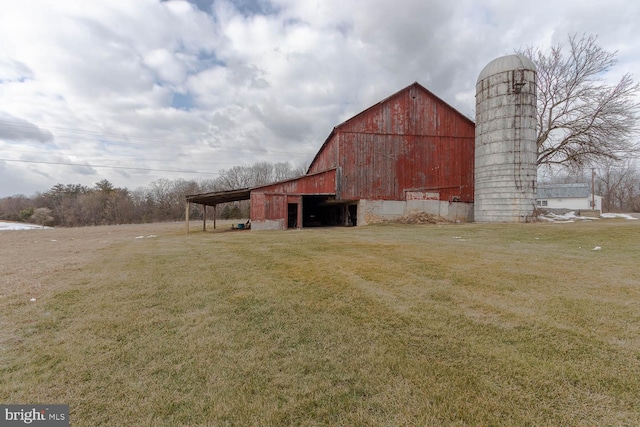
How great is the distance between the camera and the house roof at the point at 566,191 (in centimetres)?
4097

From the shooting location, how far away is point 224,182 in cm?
6550

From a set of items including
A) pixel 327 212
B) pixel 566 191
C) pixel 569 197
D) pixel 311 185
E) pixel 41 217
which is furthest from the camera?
pixel 41 217

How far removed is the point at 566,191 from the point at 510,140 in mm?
33152

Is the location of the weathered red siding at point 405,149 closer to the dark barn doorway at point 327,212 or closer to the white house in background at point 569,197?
the dark barn doorway at point 327,212

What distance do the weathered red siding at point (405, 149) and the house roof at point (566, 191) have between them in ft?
100

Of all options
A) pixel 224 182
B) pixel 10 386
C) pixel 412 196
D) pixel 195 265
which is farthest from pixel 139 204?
pixel 10 386

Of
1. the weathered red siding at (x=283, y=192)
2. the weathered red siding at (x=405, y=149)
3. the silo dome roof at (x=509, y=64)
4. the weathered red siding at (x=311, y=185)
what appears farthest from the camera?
the weathered red siding at (x=405, y=149)

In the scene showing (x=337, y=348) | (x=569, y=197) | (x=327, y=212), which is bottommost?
(x=337, y=348)

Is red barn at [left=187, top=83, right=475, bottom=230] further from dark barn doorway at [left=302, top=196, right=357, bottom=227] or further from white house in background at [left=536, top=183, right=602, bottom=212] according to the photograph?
white house in background at [left=536, top=183, right=602, bottom=212]

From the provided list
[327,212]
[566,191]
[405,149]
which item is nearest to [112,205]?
[327,212]

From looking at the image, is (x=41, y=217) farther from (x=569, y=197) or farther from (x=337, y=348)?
(x=569, y=197)

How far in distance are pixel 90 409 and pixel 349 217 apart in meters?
22.9

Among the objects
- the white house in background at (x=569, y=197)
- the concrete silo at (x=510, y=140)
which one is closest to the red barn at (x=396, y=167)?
the concrete silo at (x=510, y=140)

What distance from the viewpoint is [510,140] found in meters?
19.1
